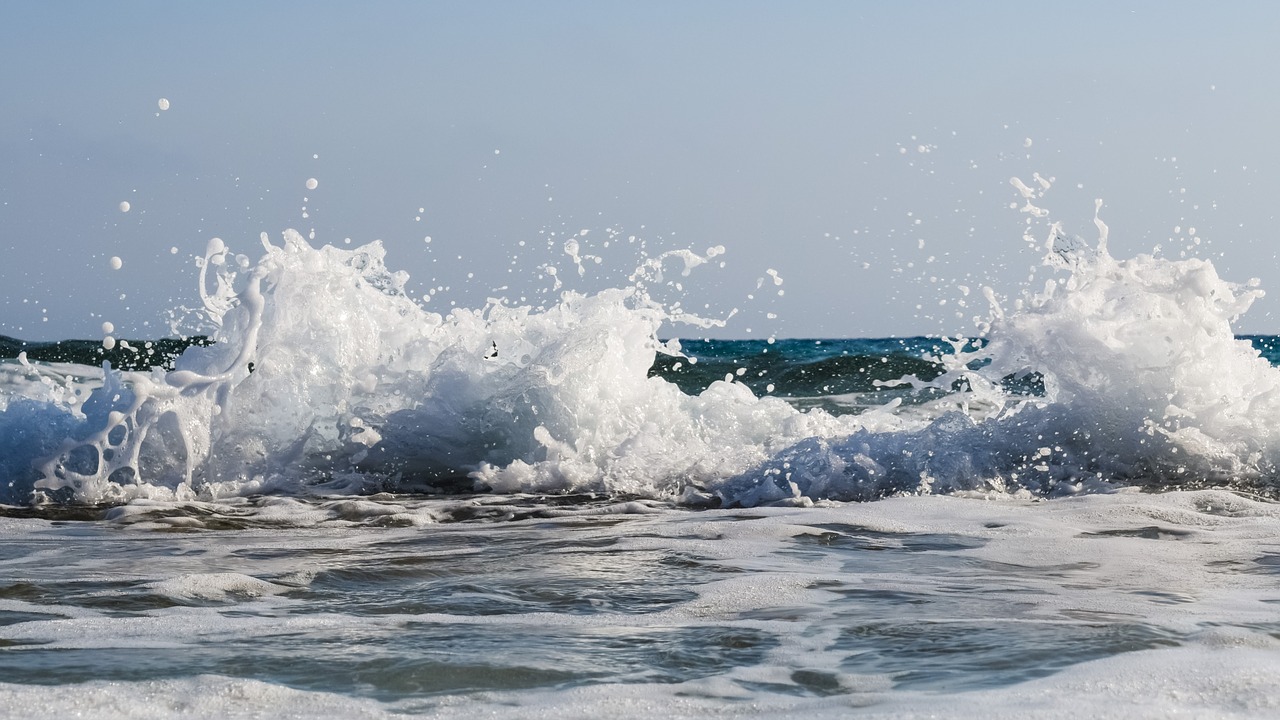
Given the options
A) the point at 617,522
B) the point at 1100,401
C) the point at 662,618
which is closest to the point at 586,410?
the point at 617,522

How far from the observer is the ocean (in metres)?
2.52

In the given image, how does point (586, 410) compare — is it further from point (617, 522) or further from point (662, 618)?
point (662, 618)

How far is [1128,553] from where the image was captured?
4.25 m

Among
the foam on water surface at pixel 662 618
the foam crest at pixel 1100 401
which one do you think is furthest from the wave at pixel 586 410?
the foam on water surface at pixel 662 618

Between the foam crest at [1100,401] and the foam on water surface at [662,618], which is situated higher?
the foam crest at [1100,401]

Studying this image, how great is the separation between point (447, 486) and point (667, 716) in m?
5.09

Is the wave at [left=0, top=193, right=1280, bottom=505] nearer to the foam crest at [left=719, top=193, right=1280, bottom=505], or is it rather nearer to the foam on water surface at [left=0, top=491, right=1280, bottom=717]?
the foam crest at [left=719, top=193, right=1280, bottom=505]

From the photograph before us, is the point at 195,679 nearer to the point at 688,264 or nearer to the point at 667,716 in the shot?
the point at 667,716

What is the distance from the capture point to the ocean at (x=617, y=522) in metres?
2.52

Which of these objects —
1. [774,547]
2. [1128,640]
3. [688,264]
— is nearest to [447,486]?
[688,264]

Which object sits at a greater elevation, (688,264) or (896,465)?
(688,264)

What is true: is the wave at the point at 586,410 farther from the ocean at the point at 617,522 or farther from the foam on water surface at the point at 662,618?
the foam on water surface at the point at 662,618

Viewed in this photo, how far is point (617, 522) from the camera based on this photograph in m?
5.39

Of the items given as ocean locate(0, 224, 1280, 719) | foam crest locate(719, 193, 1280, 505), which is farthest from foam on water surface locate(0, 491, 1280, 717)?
foam crest locate(719, 193, 1280, 505)
